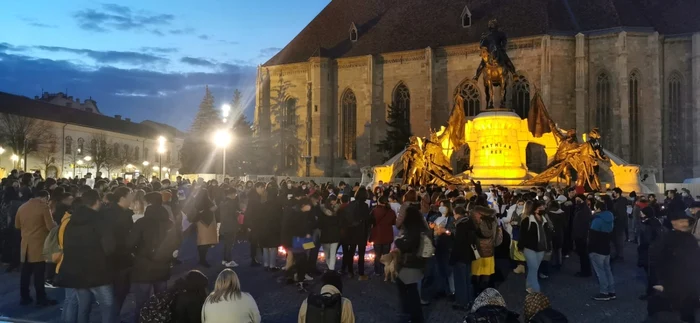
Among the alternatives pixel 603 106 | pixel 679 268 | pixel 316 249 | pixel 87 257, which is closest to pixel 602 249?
pixel 679 268

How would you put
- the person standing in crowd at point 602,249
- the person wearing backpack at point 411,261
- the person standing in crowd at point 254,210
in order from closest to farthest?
the person wearing backpack at point 411,261 → the person standing in crowd at point 602,249 → the person standing in crowd at point 254,210

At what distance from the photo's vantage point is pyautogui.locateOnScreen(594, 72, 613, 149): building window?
36219mm

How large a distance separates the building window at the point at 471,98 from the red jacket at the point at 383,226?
31.6 m

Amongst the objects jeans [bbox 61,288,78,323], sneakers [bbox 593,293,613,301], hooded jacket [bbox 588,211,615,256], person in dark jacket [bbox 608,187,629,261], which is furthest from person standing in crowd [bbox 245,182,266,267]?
person in dark jacket [bbox 608,187,629,261]

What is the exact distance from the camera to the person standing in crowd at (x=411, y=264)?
6.85 metres

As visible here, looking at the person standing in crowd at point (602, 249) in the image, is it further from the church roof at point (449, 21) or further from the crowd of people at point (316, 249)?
the church roof at point (449, 21)

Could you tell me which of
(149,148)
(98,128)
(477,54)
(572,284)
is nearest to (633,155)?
(477,54)

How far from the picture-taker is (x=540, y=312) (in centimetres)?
379

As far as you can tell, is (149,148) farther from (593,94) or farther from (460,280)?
(460,280)

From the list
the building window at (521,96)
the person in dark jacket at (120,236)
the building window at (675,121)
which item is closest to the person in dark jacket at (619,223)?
the person in dark jacket at (120,236)

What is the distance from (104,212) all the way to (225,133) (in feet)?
50.2

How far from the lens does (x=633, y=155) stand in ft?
118

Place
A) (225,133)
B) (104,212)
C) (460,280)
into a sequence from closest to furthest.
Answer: (104,212)
(460,280)
(225,133)

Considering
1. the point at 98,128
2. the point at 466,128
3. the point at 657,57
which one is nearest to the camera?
the point at 466,128
